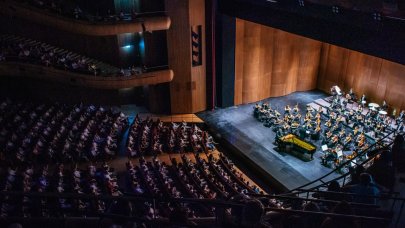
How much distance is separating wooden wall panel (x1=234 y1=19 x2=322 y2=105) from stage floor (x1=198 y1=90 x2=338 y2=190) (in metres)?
0.48

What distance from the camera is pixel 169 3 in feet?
45.1

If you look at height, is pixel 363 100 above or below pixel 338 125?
above

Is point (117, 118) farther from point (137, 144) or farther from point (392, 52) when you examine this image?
point (392, 52)

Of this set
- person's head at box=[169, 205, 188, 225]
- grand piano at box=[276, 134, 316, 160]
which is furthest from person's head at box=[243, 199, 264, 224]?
grand piano at box=[276, 134, 316, 160]

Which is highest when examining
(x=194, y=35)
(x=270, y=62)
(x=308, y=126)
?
(x=194, y=35)

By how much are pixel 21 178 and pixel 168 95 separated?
7.73m

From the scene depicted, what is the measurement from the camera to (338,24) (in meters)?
9.90


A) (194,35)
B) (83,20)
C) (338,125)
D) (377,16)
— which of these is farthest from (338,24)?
(83,20)

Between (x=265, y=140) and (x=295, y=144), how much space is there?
1445 millimetres

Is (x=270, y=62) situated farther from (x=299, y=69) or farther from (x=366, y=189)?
(x=366, y=189)

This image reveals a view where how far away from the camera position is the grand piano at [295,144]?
→ 11938 mm

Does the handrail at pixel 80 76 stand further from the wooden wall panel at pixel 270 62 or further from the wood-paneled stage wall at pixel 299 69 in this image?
the wood-paneled stage wall at pixel 299 69

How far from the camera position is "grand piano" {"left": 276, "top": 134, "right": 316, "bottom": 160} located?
1194 cm

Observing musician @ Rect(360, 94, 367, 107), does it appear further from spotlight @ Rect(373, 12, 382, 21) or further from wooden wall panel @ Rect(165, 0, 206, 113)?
spotlight @ Rect(373, 12, 382, 21)
